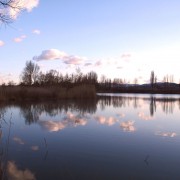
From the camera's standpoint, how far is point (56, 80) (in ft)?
127

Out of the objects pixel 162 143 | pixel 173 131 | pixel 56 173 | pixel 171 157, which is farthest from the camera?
pixel 173 131

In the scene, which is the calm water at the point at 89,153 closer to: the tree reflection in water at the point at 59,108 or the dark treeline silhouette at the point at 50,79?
the tree reflection in water at the point at 59,108

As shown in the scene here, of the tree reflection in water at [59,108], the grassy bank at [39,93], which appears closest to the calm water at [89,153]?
the tree reflection in water at [59,108]

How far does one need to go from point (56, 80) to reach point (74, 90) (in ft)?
44.7

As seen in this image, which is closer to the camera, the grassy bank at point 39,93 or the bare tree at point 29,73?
the grassy bank at point 39,93

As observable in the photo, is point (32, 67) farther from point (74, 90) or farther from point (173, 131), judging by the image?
point (173, 131)

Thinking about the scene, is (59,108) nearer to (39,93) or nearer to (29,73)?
(39,93)

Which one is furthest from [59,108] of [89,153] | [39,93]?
[89,153]

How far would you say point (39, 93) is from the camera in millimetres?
23156

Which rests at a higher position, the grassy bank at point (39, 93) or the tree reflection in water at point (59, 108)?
the grassy bank at point (39, 93)

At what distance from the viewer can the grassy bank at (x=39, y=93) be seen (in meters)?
20.6

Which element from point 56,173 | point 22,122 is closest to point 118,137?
point 56,173

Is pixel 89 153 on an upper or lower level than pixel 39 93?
lower

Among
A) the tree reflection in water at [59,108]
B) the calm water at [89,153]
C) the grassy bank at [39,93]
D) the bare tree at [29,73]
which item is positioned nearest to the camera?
the calm water at [89,153]
